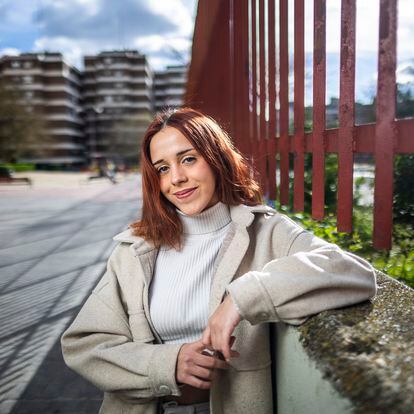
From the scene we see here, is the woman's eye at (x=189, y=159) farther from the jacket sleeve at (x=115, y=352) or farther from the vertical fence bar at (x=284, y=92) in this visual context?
the vertical fence bar at (x=284, y=92)

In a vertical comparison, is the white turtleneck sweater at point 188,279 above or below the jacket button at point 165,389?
above

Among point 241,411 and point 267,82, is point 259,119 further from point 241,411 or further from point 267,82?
point 241,411

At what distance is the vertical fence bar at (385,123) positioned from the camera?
1.17 metres

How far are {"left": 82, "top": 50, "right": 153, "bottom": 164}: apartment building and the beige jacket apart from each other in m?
72.3

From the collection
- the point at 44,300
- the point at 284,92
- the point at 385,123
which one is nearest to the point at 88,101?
the point at 44,300

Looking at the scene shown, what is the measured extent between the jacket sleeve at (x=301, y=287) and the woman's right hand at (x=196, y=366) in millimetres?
212

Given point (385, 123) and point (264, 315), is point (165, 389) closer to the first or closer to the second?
point (264, 315)

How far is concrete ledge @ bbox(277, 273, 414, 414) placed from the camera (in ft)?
2.59

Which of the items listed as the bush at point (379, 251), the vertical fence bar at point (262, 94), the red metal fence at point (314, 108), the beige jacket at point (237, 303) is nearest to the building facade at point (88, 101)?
the red metal fence at point (314, 108)

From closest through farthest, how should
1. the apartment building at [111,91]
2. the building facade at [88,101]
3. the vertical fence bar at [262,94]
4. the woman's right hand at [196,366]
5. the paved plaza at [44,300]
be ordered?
the woman's right hand at [196,366]
the paved plaza at [44,300]
the vertical fence bar at [262,94]
the building facade at [88,101]
the apartment building at [111,91]

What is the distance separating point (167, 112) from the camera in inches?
71.1

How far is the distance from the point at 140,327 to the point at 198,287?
24 cm

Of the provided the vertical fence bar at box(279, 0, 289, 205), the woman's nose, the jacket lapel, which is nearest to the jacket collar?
the jacket lapel

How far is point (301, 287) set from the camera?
45.1 inches
